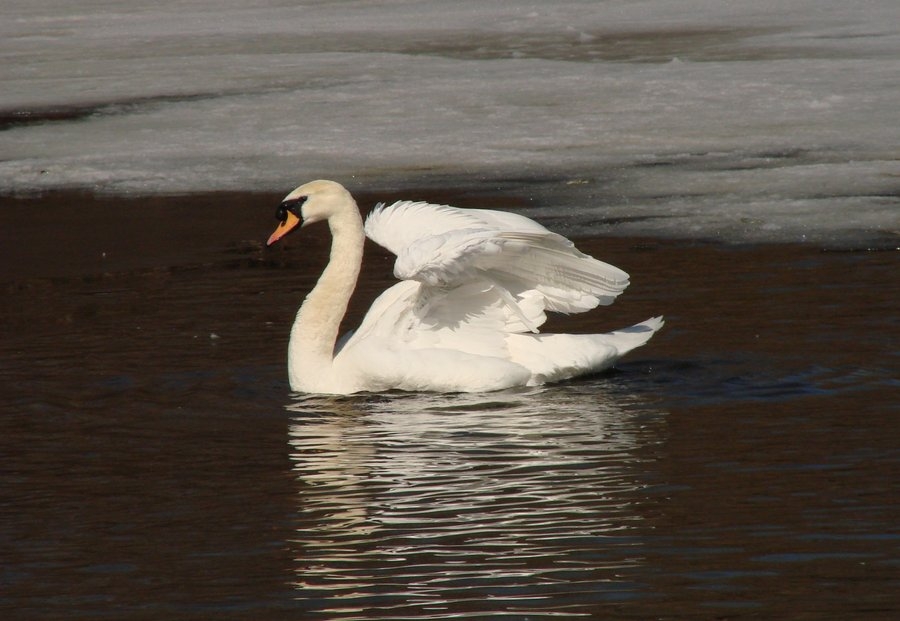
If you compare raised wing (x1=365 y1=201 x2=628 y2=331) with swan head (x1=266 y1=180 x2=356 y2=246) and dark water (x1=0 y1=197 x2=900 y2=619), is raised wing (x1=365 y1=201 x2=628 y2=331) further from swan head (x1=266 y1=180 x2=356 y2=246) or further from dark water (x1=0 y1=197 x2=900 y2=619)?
dark water (x1=0 y1=197 x2=900 y2=619)

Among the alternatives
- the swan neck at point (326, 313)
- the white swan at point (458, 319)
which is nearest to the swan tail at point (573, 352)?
the white swan at point (458, 319)

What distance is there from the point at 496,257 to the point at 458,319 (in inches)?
18.4

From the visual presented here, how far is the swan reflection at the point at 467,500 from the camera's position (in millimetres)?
4332

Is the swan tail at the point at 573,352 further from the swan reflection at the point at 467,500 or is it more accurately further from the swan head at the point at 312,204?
the swan head at the point at 312,204

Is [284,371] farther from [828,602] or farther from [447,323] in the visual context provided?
[828,602]

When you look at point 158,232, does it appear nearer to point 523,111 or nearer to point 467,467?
point 523,111

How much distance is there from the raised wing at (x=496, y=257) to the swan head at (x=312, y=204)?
0.20m

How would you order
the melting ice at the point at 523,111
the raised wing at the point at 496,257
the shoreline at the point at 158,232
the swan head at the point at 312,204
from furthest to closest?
the melting ice at the point at 523,111
the shoreline at the point at 158,232
the swan head at the point at 312,204
the raised wing at the point at 496,257

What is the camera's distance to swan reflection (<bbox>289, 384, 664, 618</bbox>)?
4.33 metres

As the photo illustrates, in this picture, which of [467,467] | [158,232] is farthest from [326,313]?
[158,232]

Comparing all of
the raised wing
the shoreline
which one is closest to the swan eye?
the raised wing

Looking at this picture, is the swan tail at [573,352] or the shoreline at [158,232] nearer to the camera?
the swan tail at [573,352]

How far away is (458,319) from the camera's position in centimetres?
732

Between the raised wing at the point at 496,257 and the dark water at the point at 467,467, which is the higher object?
the raised wing at the point at 496,257
